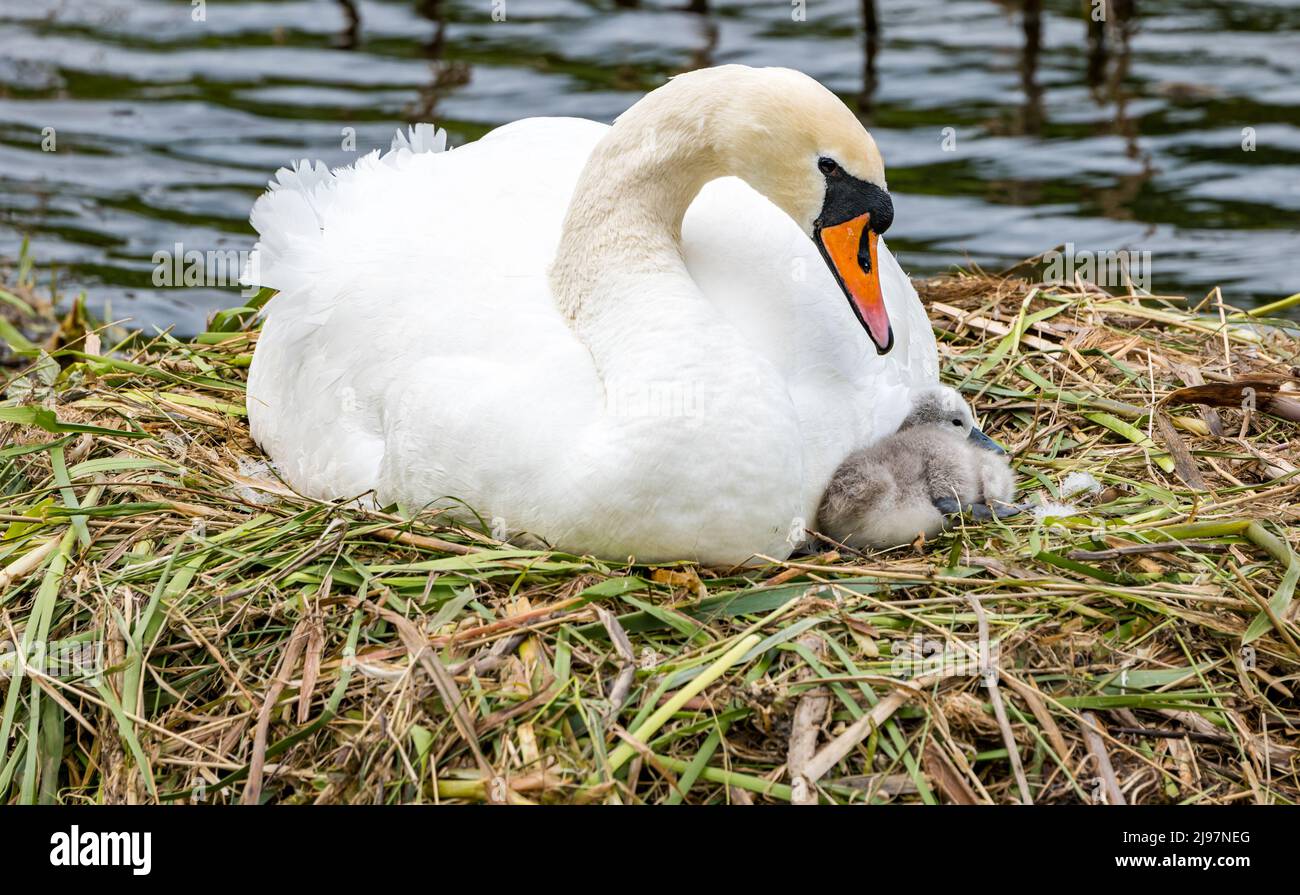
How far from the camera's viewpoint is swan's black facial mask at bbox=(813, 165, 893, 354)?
469 centimetres

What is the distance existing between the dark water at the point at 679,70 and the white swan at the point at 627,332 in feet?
14.0

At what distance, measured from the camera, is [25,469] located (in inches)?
222

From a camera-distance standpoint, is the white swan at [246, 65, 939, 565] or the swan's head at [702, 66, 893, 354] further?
the swan's head at [702, 66, 893, 354]

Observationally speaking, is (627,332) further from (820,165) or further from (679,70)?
(679,70)

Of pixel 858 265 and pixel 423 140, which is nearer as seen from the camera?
pixel 858 265

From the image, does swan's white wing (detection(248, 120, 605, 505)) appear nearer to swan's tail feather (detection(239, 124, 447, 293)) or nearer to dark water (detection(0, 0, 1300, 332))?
swan's tail feather (detection(239, 124, 447, 293))

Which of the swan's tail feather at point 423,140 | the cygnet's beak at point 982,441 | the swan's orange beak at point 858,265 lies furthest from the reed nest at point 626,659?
the swan's tail feather at point 423,140

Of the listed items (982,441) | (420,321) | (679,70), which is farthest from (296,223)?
(679,70)

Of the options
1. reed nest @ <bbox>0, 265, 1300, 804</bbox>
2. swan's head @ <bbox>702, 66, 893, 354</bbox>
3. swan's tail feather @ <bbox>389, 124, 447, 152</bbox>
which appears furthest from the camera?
swan's tail feather @ <bbox>389, 124, 447, 152</bbox>

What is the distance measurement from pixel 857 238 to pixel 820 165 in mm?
237

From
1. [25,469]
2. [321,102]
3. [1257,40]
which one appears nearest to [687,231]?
[25,469]

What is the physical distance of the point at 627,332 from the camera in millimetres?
4766

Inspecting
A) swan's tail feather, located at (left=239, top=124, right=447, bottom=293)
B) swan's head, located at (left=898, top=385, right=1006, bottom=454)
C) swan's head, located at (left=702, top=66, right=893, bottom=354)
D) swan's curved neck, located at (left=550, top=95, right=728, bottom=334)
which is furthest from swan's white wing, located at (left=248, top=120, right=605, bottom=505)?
swan's head, located at (left=898, top=385, right=1006, bottom=454)
